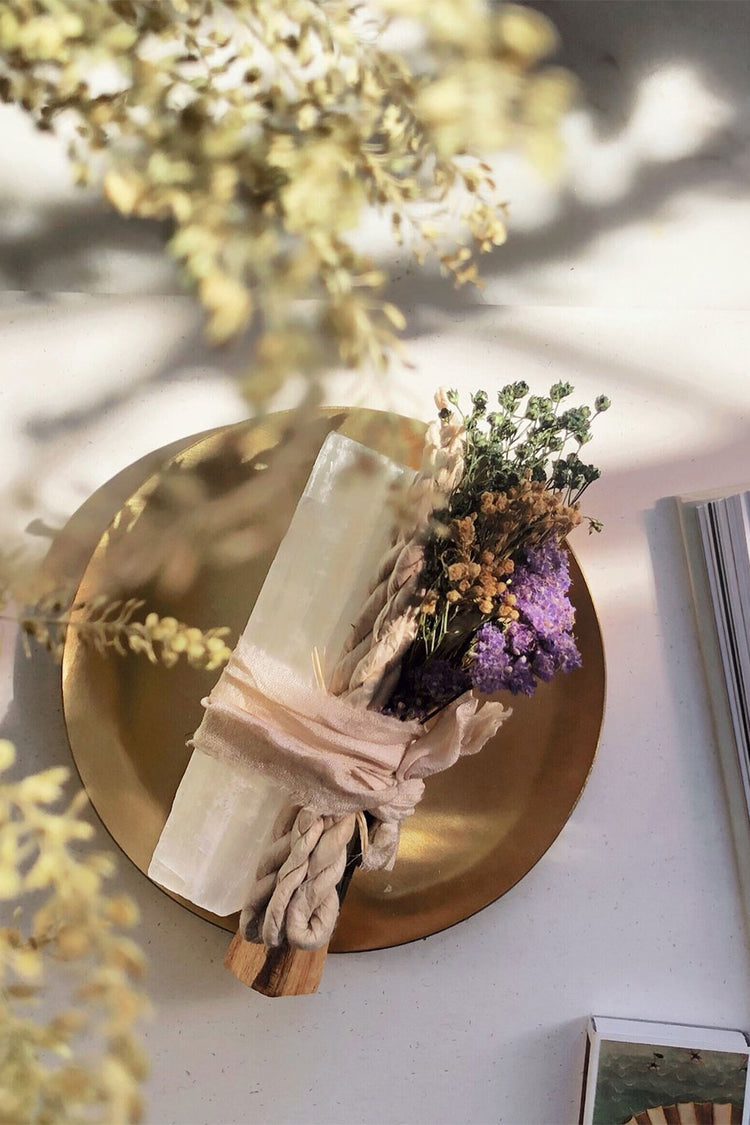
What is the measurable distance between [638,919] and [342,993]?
15.5 inches

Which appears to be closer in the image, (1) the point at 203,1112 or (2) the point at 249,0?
(2) the point at 249,0

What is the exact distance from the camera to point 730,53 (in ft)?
3.85

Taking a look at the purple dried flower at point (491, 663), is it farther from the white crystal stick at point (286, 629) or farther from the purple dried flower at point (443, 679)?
the white crystal stick at point (286, 629)

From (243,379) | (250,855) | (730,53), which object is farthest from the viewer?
(730,53)

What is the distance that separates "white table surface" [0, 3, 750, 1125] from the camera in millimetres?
1197

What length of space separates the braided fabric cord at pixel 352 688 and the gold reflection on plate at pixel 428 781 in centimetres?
11

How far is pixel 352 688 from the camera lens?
3.29 feet

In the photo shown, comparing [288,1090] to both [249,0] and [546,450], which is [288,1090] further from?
[249,0]

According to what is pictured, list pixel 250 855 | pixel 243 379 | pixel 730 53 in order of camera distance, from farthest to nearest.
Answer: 1. pixel 730 53
2. pixel 250 855
3. pixel 243 379

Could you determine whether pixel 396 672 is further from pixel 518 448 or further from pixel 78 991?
pixel 78 991

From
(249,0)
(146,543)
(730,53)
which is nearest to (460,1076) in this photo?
(146,543)

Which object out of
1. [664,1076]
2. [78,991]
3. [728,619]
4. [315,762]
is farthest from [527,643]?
[664,1076]

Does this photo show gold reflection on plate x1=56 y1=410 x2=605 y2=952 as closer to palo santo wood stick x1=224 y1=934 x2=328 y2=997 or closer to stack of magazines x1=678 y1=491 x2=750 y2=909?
palo santo wood stick x1=224 y1=934 x2=328 y2=997

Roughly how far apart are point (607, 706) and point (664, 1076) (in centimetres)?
47
